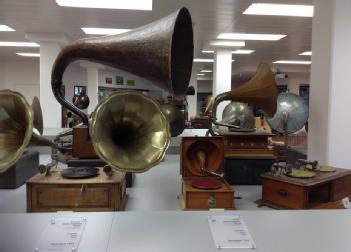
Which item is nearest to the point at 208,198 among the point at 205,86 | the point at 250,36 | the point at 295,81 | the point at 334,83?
the point at 334,83

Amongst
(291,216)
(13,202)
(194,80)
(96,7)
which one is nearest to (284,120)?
(291,216)

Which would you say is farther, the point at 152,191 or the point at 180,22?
the point at 152,191

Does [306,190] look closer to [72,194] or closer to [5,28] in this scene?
[72,194]

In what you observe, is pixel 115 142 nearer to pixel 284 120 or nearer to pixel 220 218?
pixel 220 218

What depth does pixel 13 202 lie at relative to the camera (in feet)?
6.69

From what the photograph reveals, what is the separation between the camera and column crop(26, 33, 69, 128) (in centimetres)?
604

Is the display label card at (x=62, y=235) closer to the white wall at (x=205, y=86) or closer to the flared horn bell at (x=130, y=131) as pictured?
the flared horn bell at (x=130, y=131)

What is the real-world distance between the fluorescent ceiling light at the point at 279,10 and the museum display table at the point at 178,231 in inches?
126

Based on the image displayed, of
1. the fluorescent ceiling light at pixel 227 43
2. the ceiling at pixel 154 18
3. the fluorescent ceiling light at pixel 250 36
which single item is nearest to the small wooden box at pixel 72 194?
the ceiling at pixel 154 18

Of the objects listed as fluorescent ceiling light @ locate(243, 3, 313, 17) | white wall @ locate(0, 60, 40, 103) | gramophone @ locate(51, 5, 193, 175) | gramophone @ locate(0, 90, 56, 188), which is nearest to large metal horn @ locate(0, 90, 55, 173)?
gramophone @ locate(0, 90, 56, 188)

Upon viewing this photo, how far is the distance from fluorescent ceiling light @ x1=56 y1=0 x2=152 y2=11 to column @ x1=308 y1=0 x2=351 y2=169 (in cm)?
225

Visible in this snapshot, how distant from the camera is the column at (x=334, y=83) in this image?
2271 millimetres

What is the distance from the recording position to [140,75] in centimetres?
100

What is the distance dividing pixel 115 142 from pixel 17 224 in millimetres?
494
